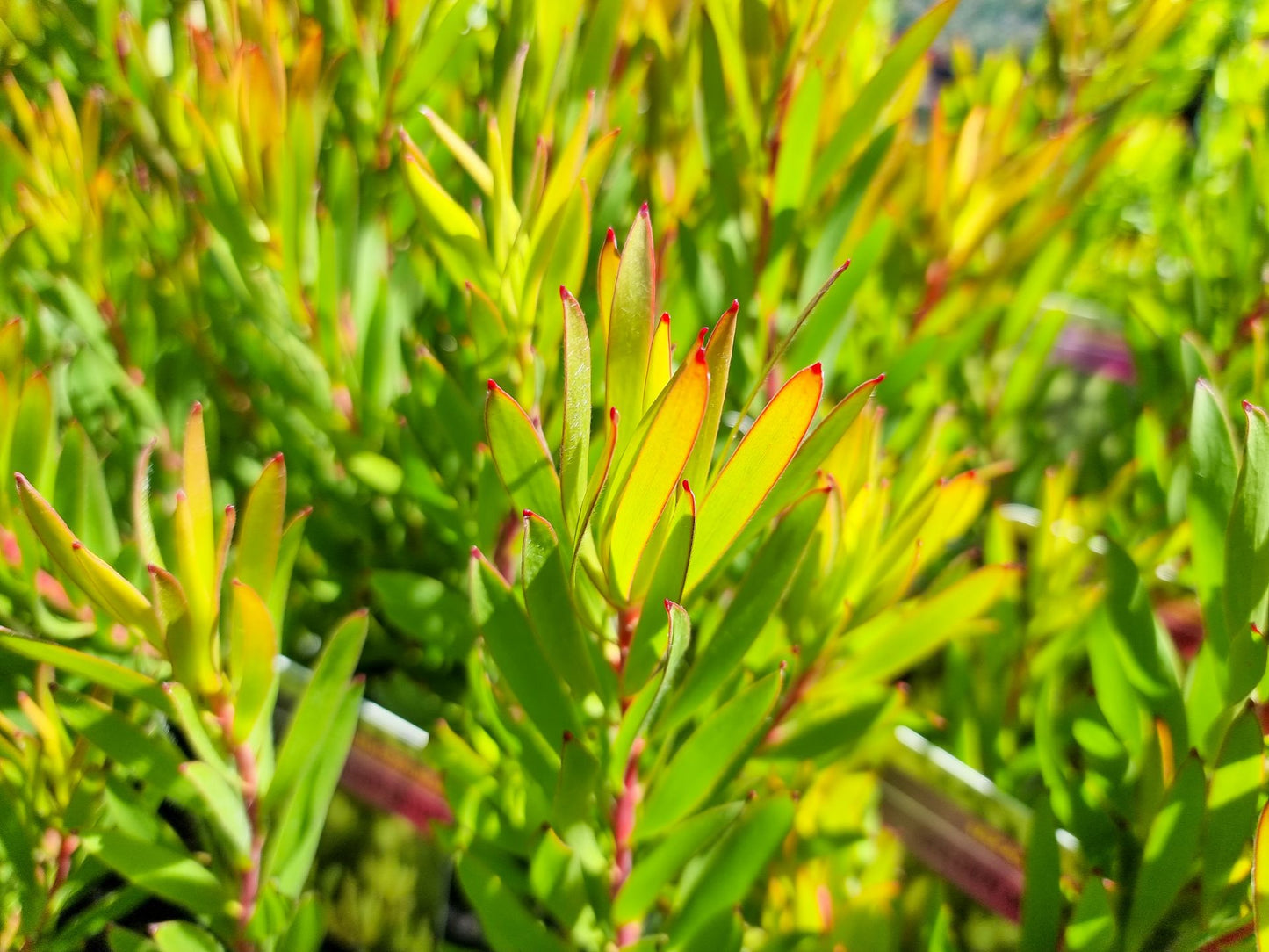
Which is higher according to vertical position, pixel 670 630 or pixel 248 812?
pixel 670 630

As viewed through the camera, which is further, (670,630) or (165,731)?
(165,731)

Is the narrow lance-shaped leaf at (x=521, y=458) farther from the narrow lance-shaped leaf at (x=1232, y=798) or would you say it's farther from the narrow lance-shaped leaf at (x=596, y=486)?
the narrow lance-shaped leaf at (x=1232, y=798)

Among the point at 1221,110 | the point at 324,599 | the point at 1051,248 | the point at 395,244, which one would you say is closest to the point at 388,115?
the point at 395,244

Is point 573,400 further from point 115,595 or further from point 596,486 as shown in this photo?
point 115,595

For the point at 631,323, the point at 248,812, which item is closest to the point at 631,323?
the point at 631,323

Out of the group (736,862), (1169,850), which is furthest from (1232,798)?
(736,862)

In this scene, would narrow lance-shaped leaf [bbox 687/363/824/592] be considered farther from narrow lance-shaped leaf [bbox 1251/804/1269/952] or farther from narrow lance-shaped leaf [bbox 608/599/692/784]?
narrow lance-shaped leaf [bbox 1251/804/1269/952]

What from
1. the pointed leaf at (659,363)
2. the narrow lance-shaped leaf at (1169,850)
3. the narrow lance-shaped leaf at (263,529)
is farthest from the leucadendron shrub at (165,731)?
the narrow lance-shaped leaf at (1169,850)

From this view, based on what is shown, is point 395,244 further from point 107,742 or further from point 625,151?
point 107,742
